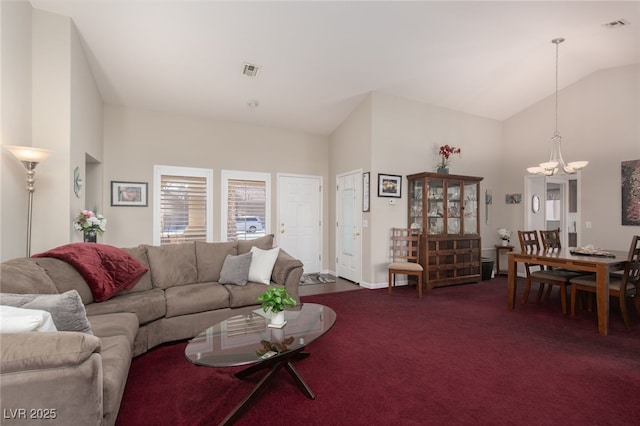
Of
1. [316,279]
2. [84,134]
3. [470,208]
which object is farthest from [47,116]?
[470,208]

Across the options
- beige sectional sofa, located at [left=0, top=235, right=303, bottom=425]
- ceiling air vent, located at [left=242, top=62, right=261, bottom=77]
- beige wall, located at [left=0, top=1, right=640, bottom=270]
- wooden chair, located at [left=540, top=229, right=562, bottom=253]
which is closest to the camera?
beige sectional sofa, located at [left=0, top=235, right=303, bottom=425]

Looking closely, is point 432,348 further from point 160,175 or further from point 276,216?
point 160,175

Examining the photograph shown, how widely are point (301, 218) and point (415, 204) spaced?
2.23m

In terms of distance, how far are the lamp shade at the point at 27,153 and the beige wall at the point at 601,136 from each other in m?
7.48

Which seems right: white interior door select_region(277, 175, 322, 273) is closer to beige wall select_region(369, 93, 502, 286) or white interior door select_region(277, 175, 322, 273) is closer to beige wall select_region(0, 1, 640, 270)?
beige wall select_region(0, 1, 640, 270)

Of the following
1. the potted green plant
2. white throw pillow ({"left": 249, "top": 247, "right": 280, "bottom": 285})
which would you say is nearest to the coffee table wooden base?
the potted green plant

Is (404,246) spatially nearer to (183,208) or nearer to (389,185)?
(389,185)

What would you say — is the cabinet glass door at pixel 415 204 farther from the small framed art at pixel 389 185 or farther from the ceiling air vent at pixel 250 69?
the ceiling air vent at pixel 250 69

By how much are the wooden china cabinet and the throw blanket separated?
4.14 meters

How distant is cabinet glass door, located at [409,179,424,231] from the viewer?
17.5 feet

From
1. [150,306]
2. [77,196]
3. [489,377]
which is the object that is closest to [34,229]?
[77,196]

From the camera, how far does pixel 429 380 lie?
218 cm

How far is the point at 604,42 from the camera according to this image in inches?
163

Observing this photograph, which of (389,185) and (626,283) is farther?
(389,185)
